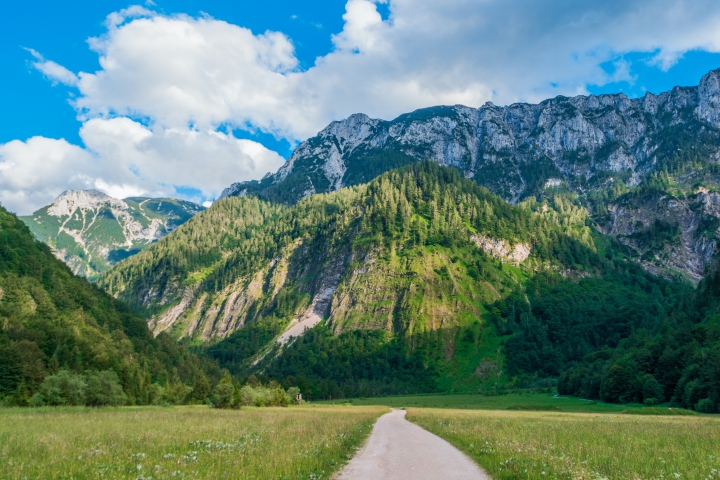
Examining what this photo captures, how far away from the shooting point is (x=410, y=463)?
20641 millimetres

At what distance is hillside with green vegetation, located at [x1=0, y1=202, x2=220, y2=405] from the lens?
6988 cm

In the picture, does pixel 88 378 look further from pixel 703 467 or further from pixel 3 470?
pixel 703 467

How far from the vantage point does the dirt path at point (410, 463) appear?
693 inches

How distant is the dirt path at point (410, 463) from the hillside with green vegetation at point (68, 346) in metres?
61.5

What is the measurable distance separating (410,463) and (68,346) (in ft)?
319

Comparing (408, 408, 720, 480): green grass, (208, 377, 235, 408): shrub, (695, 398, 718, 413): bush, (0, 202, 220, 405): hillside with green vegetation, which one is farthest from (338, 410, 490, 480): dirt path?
(695, 398, 718, 413): bush

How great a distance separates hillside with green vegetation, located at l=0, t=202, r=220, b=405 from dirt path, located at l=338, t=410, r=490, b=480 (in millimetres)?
61523

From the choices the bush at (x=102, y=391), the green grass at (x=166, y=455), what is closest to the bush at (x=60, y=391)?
the bush at (x=102, y=391)

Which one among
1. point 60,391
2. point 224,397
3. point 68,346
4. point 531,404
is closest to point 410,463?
point 60,391

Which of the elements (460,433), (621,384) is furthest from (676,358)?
(460,433)

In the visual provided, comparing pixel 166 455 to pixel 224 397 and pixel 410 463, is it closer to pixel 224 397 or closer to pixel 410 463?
pixel 410 463

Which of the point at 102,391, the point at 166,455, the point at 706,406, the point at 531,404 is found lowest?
the point at 531,404

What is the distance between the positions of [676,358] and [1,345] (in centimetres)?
13723

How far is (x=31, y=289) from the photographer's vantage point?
377ft
